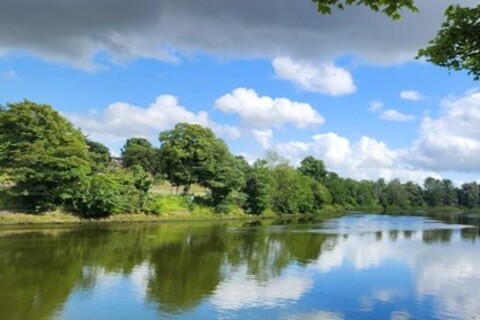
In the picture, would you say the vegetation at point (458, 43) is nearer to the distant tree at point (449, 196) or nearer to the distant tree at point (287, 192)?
the distant tree at point (287, 192)

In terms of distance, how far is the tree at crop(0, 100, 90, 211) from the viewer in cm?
4119

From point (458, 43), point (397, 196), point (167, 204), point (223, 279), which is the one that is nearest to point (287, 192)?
point (167, 204)

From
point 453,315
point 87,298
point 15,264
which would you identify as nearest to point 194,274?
point 87,298

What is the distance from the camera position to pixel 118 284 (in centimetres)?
1889

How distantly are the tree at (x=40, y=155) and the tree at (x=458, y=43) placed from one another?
3524 centimetres

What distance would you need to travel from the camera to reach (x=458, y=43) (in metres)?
12.6

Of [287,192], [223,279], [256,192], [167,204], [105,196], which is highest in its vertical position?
[287,192]

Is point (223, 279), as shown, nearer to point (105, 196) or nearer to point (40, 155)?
point (40, 155)

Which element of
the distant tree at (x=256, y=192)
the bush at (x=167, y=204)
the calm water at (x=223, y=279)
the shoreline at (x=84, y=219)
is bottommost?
the calm water at (x=223, y=279)

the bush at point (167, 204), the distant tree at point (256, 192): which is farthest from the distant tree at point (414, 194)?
the bush at point (167, 204)

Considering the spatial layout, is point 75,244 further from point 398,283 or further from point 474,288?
point 474,288

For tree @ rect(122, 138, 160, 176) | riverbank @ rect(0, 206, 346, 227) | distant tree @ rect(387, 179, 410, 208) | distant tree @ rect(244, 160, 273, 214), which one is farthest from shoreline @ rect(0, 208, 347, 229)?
distant tree @ rect(387, 179, 410, 208)

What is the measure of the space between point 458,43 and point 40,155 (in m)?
36.5

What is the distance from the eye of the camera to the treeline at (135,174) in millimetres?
41812
